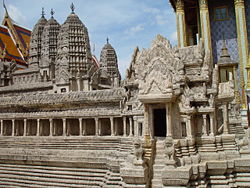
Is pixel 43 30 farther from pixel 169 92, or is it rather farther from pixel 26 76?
pixel 169 92

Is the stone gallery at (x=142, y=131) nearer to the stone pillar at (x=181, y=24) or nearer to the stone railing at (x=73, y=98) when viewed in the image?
the stone railing at (x=73, y=98)

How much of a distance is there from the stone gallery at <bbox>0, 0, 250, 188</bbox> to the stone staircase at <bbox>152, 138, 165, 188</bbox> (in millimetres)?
42

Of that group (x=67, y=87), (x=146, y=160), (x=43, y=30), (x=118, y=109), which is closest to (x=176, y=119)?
(x=146, y=160)

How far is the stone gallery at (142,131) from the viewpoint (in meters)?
11.4

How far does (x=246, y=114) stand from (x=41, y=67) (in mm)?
31016

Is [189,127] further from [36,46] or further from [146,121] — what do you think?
[36,46]

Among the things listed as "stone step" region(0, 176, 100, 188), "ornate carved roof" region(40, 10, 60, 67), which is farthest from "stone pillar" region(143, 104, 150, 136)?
"ornate carved roof" region(40, 10, 60, 67)

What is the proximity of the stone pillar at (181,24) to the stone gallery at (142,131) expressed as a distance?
3.86 metres

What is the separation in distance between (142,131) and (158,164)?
2850 mm

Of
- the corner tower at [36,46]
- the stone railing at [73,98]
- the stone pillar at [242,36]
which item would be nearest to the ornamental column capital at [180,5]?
the stone pillar at [242,36]

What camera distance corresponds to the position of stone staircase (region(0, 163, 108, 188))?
47.0ft

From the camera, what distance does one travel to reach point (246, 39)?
24.3m

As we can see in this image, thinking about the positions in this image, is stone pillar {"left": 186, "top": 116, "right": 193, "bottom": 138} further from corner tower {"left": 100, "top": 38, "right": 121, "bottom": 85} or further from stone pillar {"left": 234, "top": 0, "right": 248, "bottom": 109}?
corner tower {"left": 100, "top": 38, "right": 121, "bottom": 85}

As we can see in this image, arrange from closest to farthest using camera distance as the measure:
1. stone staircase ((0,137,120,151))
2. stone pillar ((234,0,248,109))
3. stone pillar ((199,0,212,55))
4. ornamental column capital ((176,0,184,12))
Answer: stone staircase ((0,137,120,151)), stone pillar ((234,0,248,109)), stone pillar ((199,0,212,55)), ornamental column capital ((176,0,184,12))
